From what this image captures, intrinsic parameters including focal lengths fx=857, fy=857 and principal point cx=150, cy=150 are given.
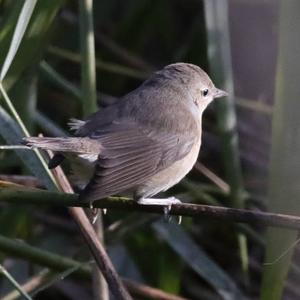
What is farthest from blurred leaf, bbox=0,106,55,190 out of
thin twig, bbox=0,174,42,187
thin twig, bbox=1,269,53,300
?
thin twig, bbox=1,269,53,300

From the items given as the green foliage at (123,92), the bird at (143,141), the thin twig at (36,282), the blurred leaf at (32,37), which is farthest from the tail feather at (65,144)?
the thin twig at (36,282)

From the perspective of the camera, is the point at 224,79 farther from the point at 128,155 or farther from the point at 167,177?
the point at 128,155

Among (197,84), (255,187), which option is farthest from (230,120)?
Answer: (255,187)

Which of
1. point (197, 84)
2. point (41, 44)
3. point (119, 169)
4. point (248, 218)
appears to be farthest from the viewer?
point (197, 84)

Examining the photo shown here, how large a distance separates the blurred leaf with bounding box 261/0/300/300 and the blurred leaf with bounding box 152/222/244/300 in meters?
0.72

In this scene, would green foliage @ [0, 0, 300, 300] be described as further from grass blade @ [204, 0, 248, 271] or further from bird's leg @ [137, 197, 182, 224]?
bird's leg @ [137, 197, 182, 224]

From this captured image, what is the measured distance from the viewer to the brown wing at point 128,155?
8.08ft

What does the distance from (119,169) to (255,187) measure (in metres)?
1.59

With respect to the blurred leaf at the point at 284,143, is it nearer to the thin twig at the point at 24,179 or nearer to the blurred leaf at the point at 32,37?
the blurred leaf at the point at 32,37

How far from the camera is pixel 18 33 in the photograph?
2.49 meters

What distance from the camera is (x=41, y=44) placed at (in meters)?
2.92

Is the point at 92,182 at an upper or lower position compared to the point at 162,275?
upper

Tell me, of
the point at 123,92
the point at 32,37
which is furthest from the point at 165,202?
the point at 123,92

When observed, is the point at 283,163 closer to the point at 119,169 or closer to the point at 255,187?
the point at 119,169
